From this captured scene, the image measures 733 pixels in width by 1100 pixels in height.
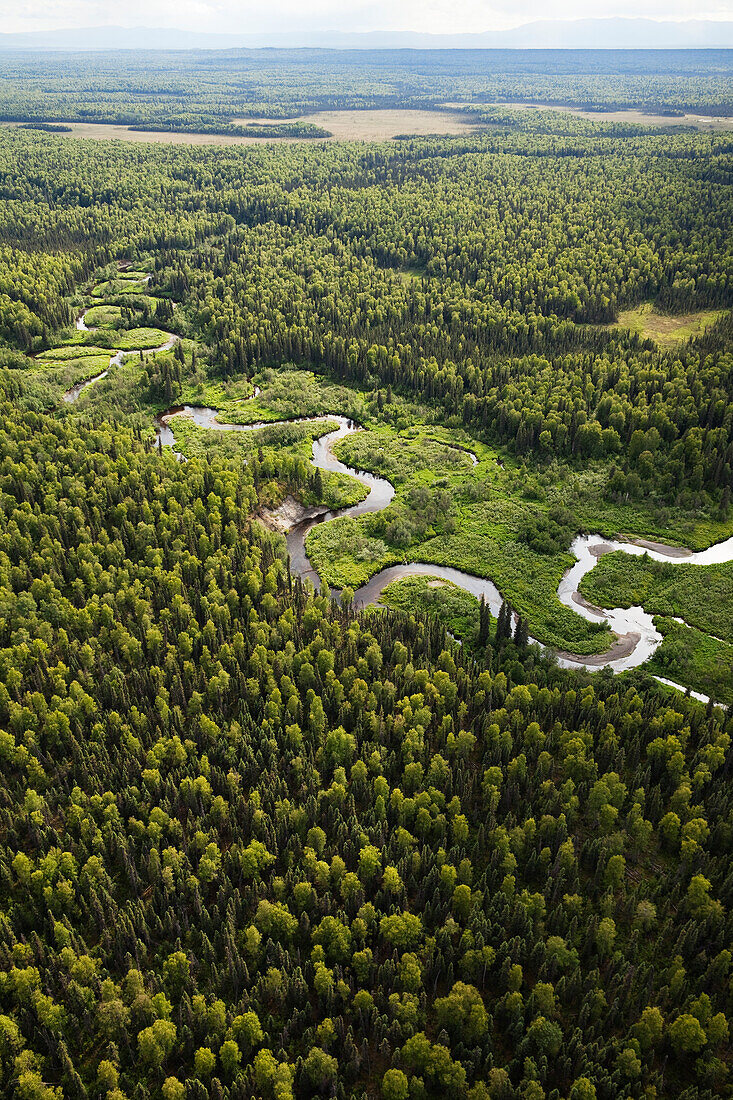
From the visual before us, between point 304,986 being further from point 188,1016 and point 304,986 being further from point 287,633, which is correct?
point 287,633

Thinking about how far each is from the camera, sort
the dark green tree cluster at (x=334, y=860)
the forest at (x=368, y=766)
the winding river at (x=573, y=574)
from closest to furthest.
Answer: the dark green tree cluster at (x=334, y=860) < the forest at (x=368, y=766) < the winding river at (x=573, y=574)

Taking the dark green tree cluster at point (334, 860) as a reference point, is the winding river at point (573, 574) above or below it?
above

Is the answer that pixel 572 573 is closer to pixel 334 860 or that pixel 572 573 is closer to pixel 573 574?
pixel 573 574

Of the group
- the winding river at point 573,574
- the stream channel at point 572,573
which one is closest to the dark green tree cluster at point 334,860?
the stream channel at point 572,573

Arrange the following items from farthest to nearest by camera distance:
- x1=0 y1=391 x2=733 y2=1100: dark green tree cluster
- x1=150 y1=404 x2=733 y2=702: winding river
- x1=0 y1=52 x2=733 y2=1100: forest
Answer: x1=150 y1=404 x2=733 y2=702: winding river → x1=0 y1=52 x2=733 y2=1100: forest → x1=0 y1=391 x2=733 y2=1100: dark green tree cluster

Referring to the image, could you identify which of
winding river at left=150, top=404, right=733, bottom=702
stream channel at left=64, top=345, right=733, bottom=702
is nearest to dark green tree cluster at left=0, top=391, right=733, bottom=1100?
stream channel at left=64, top=345, right=733, bottom=702

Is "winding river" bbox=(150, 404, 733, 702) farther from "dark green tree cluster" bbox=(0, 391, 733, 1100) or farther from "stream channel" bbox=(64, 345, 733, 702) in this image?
"dark green tree cluster" bbox=(0, 391, 733, 1100)

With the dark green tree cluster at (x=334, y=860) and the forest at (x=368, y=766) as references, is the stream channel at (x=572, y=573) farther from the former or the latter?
the dark green tree cluster at (x=334, y=860)

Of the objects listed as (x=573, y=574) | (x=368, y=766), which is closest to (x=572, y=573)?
(x=573, y=574)

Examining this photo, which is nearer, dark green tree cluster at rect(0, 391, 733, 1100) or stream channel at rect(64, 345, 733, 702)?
dark green tree cluster at rect(0, 391, 733, 1100)
